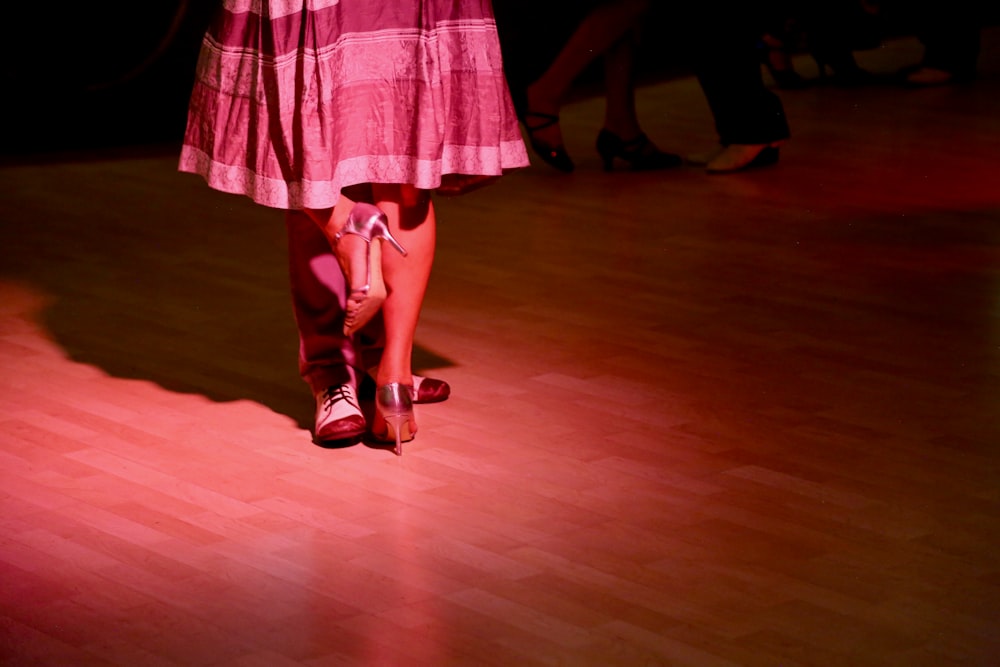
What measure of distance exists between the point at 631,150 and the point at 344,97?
8.87ft

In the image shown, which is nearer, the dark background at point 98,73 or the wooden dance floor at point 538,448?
the wooden dance floor at point 538,448

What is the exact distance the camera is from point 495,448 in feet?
8.50

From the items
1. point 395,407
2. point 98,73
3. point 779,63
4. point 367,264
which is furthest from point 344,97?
point 779,63

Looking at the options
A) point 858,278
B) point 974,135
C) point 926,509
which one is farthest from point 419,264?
point 974,135

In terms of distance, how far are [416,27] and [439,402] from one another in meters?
0.73

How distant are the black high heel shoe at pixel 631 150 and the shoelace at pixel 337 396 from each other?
2.49 meters

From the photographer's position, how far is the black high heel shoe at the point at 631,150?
4996 millimetres

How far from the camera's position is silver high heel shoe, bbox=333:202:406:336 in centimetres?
236

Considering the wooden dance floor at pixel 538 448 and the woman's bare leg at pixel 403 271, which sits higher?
the woman's bare leg at pixel 403 271

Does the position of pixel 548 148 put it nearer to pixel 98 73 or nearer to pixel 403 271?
pixel 98 73

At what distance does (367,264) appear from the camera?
2.38 metres

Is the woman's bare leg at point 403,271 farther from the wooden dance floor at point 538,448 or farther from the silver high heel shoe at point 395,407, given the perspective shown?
the wooden dance floor at point 538,448

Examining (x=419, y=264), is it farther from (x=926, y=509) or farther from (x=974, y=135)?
(x=974, y=135)

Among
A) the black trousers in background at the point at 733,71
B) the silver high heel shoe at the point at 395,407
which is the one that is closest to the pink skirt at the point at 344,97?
the silver high heel shoe at the point at 395,407
